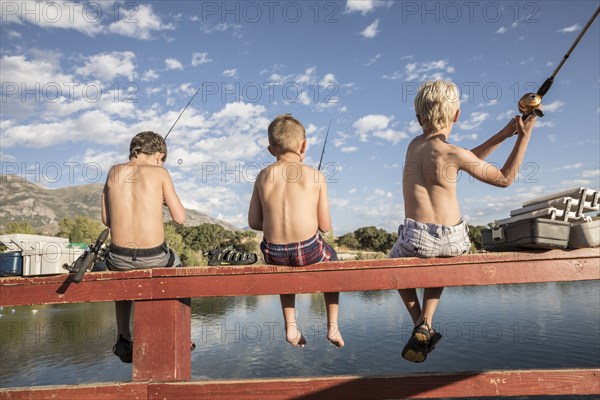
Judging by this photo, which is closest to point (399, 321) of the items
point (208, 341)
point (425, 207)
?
point (208, 341)

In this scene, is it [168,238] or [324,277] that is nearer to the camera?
[324,277]

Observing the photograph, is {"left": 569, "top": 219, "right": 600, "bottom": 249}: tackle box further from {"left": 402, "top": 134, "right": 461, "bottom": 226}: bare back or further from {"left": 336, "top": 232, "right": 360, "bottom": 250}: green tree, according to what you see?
{"left": 336, "top": 232, "right": 360, "bottom": 250}: green tree

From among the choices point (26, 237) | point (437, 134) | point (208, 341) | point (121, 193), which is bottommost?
point (208, 341)

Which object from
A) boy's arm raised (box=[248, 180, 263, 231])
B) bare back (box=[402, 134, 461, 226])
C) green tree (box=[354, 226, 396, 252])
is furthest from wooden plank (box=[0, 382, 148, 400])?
green tree (box=[354, 226, 396, 252])

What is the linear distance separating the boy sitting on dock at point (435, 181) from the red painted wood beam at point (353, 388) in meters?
0.29

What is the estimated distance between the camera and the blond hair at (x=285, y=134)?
3.55 m

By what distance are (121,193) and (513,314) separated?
33.1 m

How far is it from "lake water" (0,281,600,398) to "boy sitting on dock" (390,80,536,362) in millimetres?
16226

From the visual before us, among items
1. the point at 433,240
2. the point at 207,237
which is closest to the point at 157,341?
the point at 433,240

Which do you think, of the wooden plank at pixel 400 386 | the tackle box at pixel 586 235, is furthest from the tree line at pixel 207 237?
the tackle box at pixel 586 235

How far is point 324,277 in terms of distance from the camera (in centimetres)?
279

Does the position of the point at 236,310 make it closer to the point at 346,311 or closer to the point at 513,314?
the point at 346,311

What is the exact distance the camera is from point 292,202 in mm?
3441

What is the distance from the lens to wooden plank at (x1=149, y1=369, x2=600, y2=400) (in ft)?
8.54
